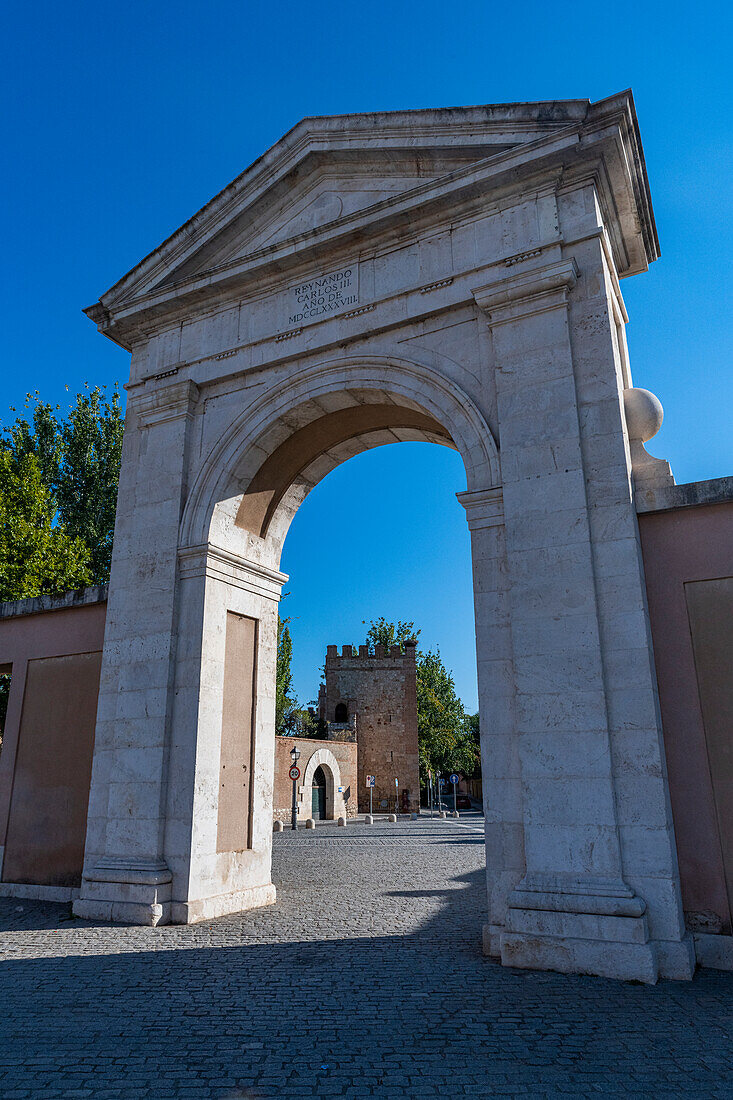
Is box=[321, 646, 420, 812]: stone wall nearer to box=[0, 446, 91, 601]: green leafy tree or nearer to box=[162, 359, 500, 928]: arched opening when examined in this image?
box=[0, 446, 91, 601]: green leafy tree

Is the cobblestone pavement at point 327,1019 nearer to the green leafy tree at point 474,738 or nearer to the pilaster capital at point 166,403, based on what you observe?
the pilaster capital at point 166,403

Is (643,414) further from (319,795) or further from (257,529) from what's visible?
(319,795)

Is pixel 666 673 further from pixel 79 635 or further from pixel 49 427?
pixel 49 427

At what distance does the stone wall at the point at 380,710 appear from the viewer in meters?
35.6

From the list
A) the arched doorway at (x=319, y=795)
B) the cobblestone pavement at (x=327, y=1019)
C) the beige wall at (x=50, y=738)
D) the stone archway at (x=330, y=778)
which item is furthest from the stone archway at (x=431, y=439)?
the arched doorway at (x=319, y=795)

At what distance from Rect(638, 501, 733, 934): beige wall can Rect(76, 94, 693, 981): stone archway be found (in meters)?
0.30

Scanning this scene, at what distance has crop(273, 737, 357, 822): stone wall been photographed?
2614 centimetres

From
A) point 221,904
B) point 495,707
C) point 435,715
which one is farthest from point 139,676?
point 435,715

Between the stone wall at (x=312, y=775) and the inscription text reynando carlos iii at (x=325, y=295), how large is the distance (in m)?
19.9

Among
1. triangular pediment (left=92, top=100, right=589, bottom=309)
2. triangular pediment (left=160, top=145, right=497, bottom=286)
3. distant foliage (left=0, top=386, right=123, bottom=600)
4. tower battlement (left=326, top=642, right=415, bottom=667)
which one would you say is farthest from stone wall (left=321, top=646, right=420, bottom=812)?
triangular pediment (left=160, top=145, right=497, bottom=286)

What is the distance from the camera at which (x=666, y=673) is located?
5.77 meters

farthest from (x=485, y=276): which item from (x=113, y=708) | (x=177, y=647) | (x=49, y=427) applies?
(x=49, y=427)

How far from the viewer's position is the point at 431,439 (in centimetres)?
920

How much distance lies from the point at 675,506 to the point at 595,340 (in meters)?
1.69
